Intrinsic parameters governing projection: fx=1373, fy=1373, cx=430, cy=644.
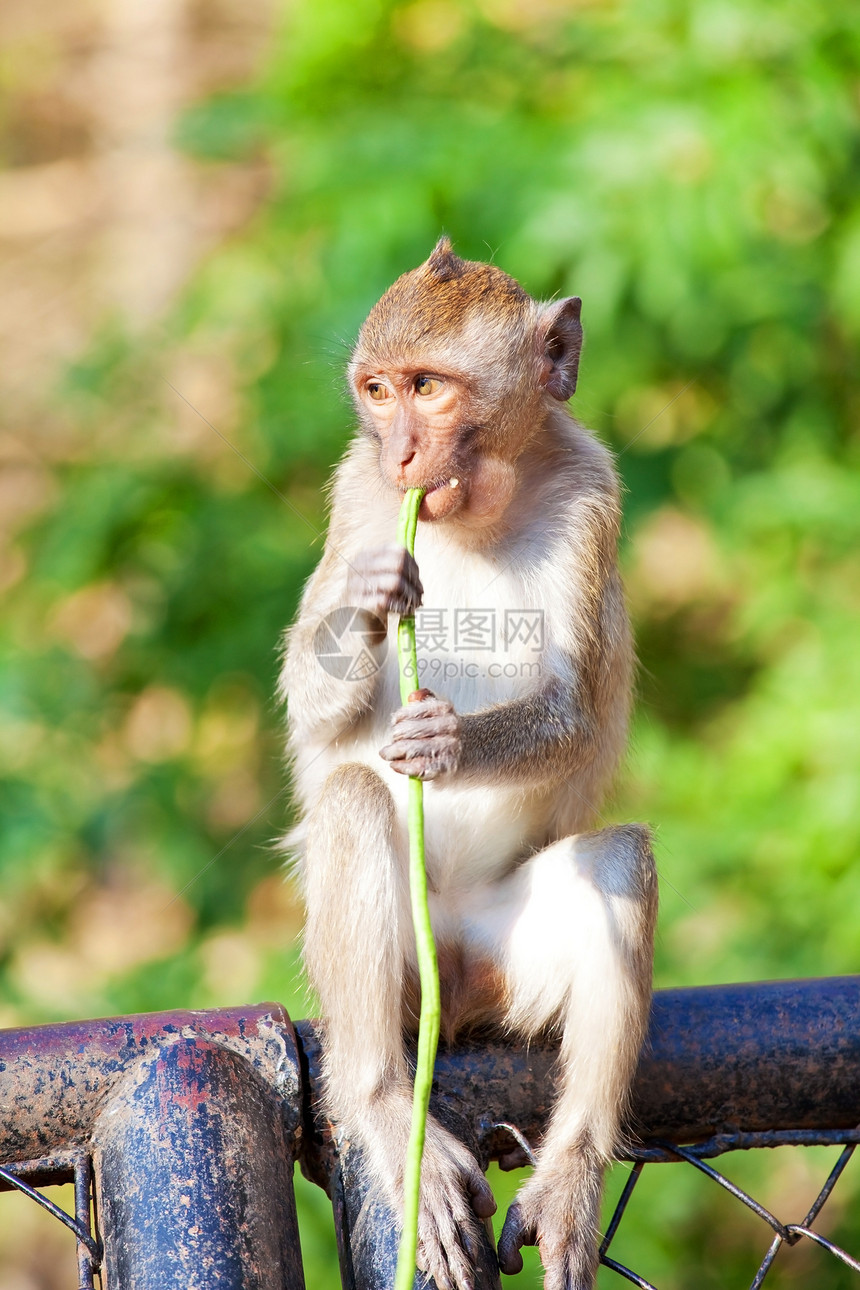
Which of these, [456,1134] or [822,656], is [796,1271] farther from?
[456,1134]

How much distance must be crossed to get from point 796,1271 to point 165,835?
9.61 feet

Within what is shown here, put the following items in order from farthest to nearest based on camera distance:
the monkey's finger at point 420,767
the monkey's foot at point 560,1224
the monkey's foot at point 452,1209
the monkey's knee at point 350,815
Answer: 1. the monkey's knee at point 350,815
2. the monkey's foot at point 560,1224
3. the monkey's finger at point 420,767
4. the monkey's foot at point 452,1209

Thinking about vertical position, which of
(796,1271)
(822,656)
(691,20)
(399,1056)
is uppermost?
(691,20)

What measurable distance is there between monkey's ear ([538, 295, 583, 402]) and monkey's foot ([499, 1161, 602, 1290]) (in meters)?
1.54

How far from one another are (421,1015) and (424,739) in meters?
0.49

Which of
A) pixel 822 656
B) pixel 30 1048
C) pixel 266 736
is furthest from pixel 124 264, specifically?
pixel 30 1048

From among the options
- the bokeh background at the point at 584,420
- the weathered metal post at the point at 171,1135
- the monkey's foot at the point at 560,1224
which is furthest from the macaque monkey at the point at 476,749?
the bokeh background at the point at 584,420

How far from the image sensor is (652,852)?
2.58 meters

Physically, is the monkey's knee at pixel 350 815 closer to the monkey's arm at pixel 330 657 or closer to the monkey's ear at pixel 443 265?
the monkey's arm at pixel 330 657

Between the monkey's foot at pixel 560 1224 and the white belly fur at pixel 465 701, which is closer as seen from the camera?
the monkey's foot at pixel 560 1224

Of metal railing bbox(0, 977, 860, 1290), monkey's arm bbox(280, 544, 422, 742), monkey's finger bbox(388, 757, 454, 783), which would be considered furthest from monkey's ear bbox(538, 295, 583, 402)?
metal railing bbox(0, 977, 860, 1290)

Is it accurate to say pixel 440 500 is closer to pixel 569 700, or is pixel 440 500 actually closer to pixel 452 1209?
pixel 569 700

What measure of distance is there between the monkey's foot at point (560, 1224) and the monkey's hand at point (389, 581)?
1.03 m

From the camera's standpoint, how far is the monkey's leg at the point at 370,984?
218 centimetres
